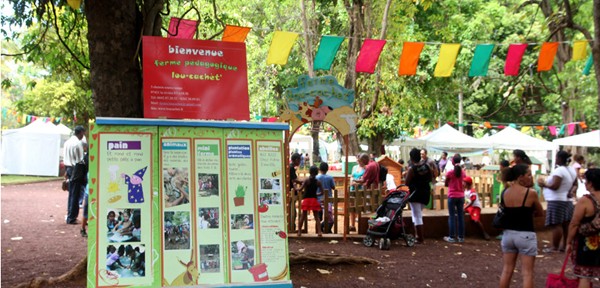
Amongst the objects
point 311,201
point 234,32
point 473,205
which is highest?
point 234,32

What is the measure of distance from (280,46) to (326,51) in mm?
1093

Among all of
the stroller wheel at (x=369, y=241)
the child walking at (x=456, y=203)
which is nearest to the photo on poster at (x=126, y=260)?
the stroller wheel at (x=369, y=241)

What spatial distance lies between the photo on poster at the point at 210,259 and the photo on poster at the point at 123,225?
1.64ft

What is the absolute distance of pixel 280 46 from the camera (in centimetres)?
1179

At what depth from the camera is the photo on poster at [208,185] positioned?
4949 mm

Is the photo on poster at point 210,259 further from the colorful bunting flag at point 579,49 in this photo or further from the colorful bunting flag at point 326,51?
the colorful bunting flag at point 579,49

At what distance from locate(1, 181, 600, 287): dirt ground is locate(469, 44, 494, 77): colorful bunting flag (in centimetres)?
349

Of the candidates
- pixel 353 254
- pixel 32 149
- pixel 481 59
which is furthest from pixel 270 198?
pixel 32 149

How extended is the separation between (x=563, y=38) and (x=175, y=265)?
24291 millimetres

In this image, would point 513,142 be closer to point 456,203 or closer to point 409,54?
point 409,54

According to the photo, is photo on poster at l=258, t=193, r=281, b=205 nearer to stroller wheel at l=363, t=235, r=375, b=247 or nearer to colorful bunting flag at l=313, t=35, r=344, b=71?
stroller wheel at l=363, t=235, r=375, b=247

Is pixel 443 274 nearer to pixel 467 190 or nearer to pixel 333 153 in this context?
pixel 467 190

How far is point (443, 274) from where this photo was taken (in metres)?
9.08

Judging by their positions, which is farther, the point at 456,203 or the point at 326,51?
the point at 326,51
